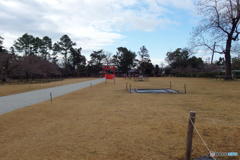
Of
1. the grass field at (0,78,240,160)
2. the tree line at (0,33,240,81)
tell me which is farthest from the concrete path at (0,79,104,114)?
the tree line at (0,33,240,81)

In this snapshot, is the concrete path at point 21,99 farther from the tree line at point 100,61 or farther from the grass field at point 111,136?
the tree line at point 100,61

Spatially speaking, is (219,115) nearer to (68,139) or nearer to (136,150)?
(136,150)

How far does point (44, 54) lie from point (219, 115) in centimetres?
5786

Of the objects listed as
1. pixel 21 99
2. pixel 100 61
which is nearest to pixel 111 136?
pixel 21 99

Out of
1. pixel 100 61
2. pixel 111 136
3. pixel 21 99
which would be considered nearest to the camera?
pixel 111 136

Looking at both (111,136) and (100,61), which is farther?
(100,61)

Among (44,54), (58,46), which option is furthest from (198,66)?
(44,54)

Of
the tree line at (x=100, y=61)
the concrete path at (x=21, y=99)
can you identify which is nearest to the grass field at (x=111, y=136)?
the concrete path at (x=21, y=99)

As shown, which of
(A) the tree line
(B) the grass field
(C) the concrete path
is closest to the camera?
(B) the grass field

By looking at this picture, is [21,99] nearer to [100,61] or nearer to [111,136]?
[111,136]

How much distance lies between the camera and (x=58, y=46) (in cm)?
5722

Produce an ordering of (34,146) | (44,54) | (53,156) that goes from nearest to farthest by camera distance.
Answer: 1. (53,156)
2. (34,146)
3. (44,54)

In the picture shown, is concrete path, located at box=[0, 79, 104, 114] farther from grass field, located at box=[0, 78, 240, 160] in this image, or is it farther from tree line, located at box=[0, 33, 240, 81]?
tree line, located at box=[0, 33, 240, 81]

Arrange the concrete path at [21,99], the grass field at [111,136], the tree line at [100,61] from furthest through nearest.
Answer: the tree line at [100,61] → the concrete path at [21,99] → the grass field at [111,136]
